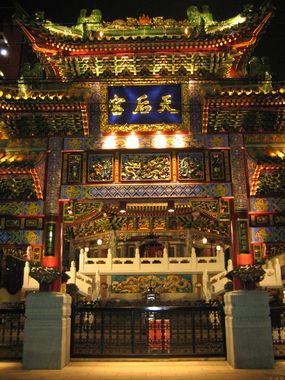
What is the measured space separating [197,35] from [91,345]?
9.17 meters

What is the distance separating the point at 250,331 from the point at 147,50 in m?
7.71

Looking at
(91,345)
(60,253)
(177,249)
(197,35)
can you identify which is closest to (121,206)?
(60,253)

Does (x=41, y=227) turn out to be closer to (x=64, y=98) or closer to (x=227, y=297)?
(x=64, y=98)

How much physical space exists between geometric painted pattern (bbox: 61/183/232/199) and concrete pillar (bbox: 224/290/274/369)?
2629 millimetres

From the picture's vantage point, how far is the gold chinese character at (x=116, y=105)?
11102 mm

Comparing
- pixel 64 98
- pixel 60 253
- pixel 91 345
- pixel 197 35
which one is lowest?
pixel 91 345

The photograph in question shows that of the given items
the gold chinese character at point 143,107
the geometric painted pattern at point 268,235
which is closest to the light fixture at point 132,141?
the gold chinese character at point 143,107

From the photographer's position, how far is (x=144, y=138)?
10.9 m

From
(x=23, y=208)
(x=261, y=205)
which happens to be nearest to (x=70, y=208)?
(x=23, y=208)

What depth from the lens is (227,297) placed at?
9.91 metres

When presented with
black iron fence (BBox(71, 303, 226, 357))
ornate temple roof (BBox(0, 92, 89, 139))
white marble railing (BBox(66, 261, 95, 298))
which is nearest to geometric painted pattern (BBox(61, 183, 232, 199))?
ornate temple roof (BBox(0, 92, 89, 139))

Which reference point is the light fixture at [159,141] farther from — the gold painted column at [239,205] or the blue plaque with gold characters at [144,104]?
the gold painted column at [239,205]

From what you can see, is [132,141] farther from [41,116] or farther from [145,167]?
[41,116]

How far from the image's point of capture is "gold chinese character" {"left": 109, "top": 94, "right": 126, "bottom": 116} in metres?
11.1
